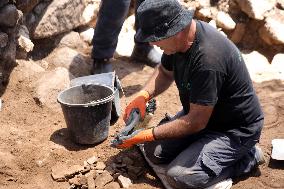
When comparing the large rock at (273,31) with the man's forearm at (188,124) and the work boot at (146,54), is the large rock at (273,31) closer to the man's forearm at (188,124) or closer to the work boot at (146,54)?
the work boot at (146,54)

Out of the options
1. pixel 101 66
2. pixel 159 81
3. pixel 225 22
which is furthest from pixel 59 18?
pixel 225 22

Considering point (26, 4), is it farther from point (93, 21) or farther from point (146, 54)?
point (146, 54)

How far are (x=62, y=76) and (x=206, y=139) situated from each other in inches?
80.0

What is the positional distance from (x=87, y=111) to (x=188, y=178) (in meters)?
1.07

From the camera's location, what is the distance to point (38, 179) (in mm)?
3541

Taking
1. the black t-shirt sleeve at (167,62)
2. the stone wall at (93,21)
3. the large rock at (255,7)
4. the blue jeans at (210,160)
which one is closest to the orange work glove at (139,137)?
the blue jeans at (210,160)

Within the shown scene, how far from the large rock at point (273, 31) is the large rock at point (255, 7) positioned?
132mm

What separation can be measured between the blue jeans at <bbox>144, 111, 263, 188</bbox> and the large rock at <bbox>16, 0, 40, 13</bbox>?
98.9 inches

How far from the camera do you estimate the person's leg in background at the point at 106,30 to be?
4.77 meters

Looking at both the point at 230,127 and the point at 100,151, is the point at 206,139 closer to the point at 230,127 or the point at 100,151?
the point at 230,127

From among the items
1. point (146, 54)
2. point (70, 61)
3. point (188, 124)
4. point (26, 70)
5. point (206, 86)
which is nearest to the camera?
point (206, 86)

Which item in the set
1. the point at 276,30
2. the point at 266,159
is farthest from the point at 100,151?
the point at 276,30

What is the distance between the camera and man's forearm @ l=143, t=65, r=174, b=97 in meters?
3.70

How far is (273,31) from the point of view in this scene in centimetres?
597
